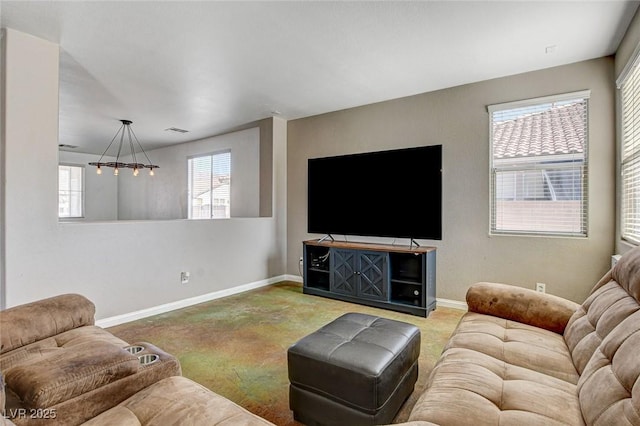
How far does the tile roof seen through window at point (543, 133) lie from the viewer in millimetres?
3129

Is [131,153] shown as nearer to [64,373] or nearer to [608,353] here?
[64,373]

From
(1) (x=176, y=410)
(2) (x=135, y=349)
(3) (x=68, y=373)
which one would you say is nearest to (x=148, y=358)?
(2) (x=135, y=349)

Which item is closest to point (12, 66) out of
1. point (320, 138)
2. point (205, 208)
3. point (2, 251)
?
point (2, 251)

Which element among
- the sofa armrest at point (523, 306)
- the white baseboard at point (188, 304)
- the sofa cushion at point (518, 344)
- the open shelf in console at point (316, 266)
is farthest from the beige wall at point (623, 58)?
the open shelf in console at point (316, 266)

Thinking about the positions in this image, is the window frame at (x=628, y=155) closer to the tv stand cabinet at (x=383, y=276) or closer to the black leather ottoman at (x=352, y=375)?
the tv stand cabinet at (x=383, y=276)

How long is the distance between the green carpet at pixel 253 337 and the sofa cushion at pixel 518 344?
0.56 metres

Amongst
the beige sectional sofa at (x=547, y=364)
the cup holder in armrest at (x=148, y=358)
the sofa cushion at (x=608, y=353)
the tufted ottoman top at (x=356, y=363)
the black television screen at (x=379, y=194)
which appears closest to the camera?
the sofa cushion at (x=608, y=353)

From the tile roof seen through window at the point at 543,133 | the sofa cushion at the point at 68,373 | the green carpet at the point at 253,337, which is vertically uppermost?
the tile roof seen through window at the point at 543,133

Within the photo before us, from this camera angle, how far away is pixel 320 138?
488 cm

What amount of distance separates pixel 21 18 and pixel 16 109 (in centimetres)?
71

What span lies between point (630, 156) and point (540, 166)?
76cm

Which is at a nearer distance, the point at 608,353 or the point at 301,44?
the point at 608,353

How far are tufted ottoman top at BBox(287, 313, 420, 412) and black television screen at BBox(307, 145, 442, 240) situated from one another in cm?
198

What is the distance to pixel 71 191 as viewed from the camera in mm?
7961
